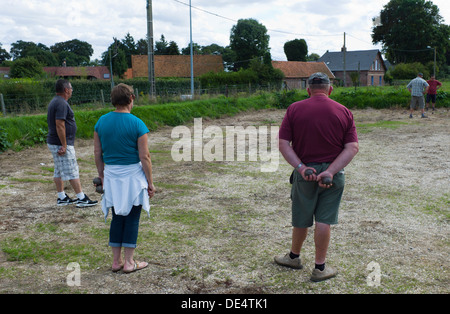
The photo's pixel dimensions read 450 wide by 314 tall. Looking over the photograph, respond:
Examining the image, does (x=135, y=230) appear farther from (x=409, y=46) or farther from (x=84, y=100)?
(x=409, y=46)

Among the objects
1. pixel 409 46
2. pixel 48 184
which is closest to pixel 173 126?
pixel 48 184

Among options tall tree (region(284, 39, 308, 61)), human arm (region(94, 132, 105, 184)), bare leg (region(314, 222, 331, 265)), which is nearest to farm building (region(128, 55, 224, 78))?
tall tree (region(284, 39, 308, 61))

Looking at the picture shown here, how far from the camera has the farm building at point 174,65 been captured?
179 feet

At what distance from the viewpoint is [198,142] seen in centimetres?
1272

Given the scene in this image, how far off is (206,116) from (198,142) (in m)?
6.33

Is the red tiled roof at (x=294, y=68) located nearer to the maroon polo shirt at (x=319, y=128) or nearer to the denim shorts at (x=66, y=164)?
the denim shorts at (x=66, y=164)

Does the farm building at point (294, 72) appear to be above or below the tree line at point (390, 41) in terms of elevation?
below

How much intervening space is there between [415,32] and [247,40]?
3009cm

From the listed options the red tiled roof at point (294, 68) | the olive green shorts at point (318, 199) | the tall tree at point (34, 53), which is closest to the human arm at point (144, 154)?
the olive green shorts at point (318, 199)

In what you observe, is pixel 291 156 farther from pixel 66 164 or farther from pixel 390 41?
pixel 390 41

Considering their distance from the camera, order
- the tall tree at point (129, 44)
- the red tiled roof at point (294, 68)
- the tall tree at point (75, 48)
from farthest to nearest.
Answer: the tall tree at point (75, 48) → the tall tree at point (129, 44) → the red tiled roof at point (294, 68)

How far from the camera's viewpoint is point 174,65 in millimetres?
55688

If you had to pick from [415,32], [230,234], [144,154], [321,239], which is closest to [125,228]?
[144,154]
